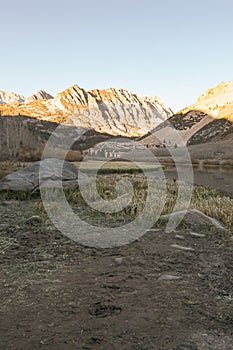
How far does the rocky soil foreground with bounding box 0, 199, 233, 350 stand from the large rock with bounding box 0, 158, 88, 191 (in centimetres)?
708

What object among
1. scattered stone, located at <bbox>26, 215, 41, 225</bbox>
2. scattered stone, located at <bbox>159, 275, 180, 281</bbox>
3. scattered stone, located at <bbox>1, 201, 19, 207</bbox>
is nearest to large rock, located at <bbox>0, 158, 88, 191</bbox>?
scattered stone, located at <bbox>1, 201, 19, 207</bbox>

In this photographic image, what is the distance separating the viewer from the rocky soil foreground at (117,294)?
11.6 feet

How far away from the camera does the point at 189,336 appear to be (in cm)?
356

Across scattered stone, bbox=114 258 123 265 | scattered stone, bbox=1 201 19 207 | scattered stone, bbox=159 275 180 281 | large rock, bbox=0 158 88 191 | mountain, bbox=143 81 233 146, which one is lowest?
scattered stone, bbox=159 275 180 281

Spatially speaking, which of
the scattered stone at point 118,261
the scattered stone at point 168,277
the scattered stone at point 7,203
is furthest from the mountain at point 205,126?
the scattered stone at point 168,277

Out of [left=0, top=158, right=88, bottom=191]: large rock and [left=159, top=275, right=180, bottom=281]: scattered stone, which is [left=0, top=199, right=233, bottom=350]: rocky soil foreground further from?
[left=0, top=158, right=88, bottom=191]: large rock

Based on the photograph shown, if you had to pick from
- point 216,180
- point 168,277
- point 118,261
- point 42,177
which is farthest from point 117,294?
point 216,180

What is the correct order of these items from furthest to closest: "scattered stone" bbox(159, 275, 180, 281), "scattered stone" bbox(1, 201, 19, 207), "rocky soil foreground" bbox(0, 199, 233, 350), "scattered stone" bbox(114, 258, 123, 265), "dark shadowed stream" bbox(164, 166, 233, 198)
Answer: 1. "dark shadowed stream" bbox(164, 166, 233, 198)
2. "scattered stone" bbox(1, 201, 19, 207)
3. "scattered stone" bbox(114, 258, 123, 265)
4. "scattered stone" bbox(159, 275, 180, 281)
5. "rocky soil foreground" bbox(0, 199, 233, 350)

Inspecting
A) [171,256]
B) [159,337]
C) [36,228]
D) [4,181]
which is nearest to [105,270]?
[171,256]

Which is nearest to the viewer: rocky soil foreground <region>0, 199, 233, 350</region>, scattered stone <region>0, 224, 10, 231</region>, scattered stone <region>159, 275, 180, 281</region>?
rocky soil foreground <region>0, 199, 233, 350</region>

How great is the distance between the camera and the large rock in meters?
14.4

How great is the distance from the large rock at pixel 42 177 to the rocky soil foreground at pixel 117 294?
279 inches

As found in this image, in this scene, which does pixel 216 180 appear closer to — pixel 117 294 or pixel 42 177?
pixel 42 177

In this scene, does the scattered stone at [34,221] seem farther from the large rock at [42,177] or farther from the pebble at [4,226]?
the large rock at [42,177]
